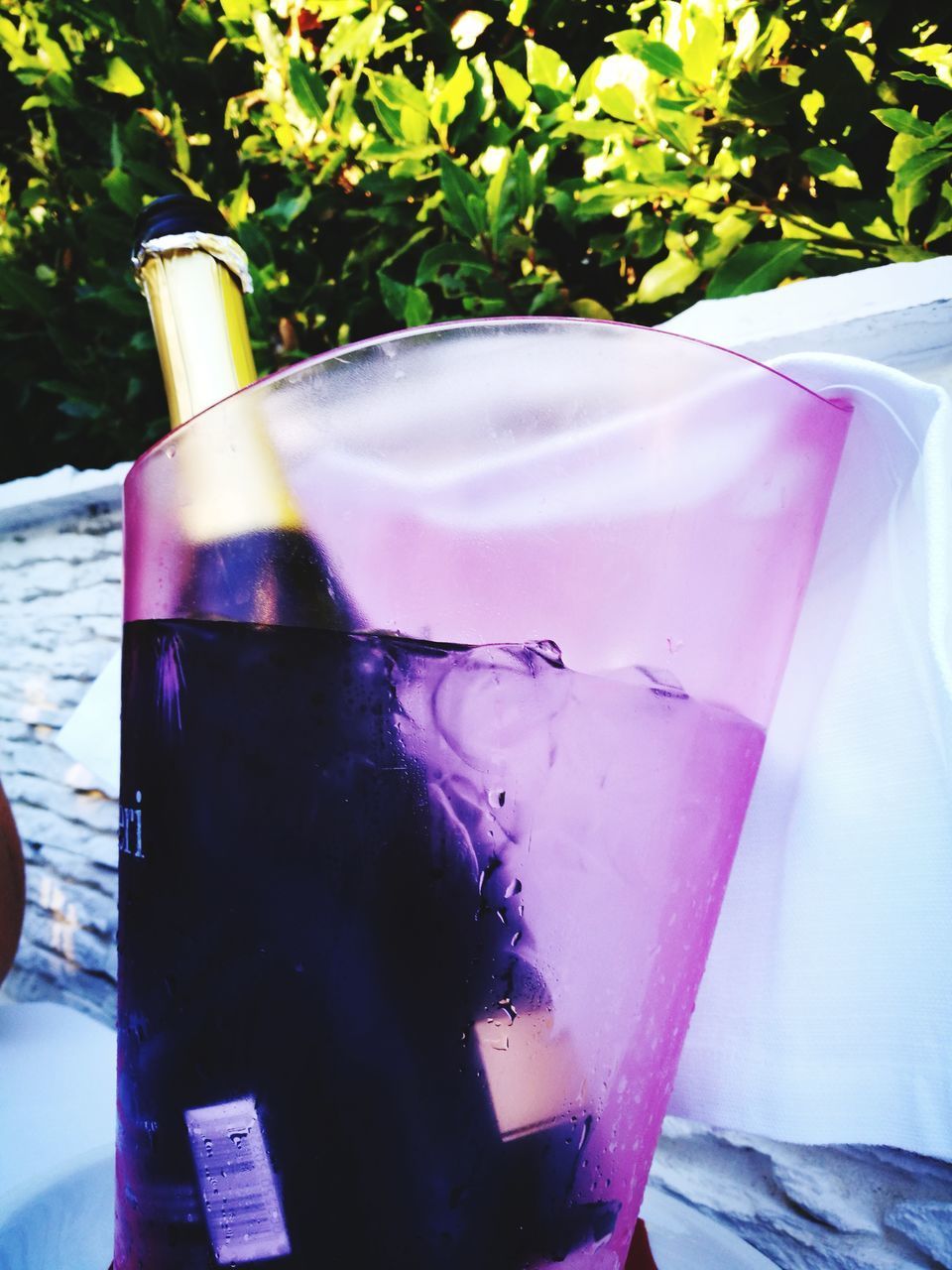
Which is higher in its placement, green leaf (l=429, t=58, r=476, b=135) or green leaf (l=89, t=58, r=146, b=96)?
green leaf (l=89, t=58, r=146, b=96)

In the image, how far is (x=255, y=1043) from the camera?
330mm

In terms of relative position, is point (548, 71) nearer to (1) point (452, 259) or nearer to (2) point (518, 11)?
(2) point (518, 11)

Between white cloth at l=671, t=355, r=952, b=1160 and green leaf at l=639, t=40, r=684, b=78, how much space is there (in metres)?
0.58

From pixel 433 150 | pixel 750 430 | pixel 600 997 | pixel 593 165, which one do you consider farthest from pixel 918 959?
pixel 433 150

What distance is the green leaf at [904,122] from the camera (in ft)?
2.31

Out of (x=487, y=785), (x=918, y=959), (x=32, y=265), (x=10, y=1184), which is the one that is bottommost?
(x=10, y=1184)

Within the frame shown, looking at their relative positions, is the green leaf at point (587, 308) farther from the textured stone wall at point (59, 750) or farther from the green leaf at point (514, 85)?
the textured stone wall at point (59, 750)

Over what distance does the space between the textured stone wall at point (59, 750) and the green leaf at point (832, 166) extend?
131cm

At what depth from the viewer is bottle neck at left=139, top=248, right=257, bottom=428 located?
503 mm

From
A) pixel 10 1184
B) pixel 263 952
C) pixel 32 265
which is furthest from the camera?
pixel 32 265

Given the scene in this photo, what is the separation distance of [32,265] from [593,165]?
4.46ft

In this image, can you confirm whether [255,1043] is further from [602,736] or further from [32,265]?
[32,265]

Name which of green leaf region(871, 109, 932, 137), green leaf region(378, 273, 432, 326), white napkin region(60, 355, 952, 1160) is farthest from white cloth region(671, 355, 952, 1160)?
green leaf region(378, 273, 432, 326)

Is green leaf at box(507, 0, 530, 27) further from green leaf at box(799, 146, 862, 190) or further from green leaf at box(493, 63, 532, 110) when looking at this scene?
green leaf at box(799, 146, 862, 190)
